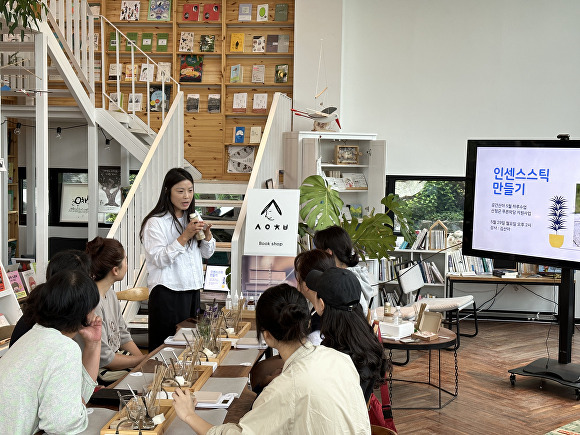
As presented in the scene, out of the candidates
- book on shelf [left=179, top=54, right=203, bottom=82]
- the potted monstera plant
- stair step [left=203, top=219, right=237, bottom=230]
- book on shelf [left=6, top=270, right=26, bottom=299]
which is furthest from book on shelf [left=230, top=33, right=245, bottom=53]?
book on shelf [left=6, top=270, right=26, bottom=299]

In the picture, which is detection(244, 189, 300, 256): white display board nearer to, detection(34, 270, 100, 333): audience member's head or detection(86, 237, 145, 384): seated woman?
detection(86, 237, 145, 384): seated woman

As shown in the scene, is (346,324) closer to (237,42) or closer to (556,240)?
(556,240)

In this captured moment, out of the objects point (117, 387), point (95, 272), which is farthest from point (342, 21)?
point (117, 387)

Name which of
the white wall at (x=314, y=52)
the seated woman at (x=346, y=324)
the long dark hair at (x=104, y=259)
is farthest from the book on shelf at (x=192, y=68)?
the seated woman at (x=346, y=324)

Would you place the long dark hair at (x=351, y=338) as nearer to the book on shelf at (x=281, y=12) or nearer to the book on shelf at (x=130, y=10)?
the book on shelf at (x=281, y=12)

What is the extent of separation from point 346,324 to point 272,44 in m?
7.03

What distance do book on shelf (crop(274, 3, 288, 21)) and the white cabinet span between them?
1.94 m

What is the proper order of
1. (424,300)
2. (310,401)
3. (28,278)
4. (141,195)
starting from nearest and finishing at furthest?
(310,401) → (28,278) → (141,195) → (424,300)

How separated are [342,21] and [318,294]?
21.1 feet

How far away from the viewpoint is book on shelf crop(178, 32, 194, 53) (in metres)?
9.39

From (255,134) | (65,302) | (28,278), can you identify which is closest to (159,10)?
(255,134)

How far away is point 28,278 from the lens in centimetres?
569

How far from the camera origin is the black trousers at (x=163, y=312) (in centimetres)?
421

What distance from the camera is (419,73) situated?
8711mm
